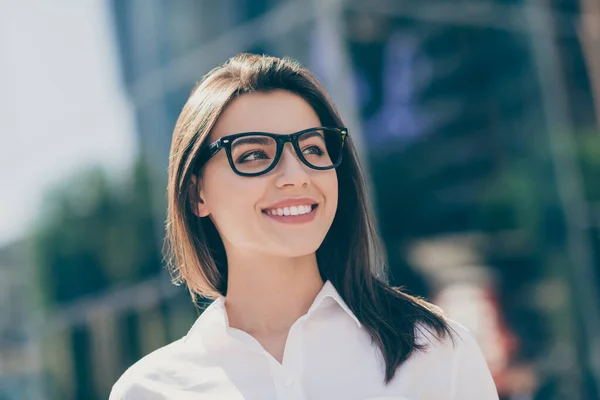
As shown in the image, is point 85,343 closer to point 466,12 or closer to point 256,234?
point 466,12

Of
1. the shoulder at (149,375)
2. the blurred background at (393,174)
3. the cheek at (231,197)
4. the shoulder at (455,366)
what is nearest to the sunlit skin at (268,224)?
the cheek at (231,197)

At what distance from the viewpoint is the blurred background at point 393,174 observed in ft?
20.8

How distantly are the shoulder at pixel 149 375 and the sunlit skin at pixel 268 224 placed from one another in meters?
0.14

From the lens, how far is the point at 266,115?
168 centimetres

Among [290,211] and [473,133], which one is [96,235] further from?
[290,211]

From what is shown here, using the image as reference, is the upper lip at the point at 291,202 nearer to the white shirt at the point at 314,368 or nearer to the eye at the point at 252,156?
the eye at the point at 252,156

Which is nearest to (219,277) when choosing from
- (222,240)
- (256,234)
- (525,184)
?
(222,240)

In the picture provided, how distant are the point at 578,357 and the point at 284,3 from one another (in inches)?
138

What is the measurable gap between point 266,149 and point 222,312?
372mm

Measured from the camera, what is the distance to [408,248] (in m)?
6.45

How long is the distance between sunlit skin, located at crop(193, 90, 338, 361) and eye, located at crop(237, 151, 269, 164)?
0.11 feet

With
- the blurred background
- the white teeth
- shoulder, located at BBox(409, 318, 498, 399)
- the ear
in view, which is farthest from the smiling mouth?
the blurred background

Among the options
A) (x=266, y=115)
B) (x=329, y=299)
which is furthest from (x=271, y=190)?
(x=329, y=299)

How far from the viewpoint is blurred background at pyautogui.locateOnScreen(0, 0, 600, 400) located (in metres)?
6.35
